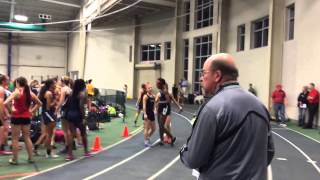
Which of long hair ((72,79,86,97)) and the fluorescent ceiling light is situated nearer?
long hair ((72,79,86,97))

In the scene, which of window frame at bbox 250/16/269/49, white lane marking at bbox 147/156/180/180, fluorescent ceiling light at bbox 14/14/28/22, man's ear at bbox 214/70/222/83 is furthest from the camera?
fluorescent ceiling light at bbox 14/14/28/22

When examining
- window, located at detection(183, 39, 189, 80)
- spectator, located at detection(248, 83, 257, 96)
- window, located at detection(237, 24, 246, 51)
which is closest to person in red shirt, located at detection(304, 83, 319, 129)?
spectator, located at detection(248, 83, 257, 96)

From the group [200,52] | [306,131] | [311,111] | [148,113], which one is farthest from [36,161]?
[200,52]

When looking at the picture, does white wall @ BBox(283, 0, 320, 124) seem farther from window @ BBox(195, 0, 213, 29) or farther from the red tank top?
Answer: the red tank top

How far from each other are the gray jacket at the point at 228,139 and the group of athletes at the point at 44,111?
6.21 m

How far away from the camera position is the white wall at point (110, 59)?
3466 centimetres

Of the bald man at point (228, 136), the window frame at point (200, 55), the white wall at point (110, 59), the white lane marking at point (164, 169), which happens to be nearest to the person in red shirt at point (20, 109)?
the white lane marking at point (164, 169)

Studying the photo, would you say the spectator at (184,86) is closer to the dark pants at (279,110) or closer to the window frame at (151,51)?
the window frame at (151,51)

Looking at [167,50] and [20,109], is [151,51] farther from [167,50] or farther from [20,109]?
[20,109]

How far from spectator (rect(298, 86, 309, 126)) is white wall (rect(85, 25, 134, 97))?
1976 cm

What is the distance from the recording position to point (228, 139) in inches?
84.1

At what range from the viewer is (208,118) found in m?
2.11

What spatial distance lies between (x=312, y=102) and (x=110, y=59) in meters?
24.3

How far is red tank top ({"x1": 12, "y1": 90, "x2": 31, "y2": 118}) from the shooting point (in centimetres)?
760
